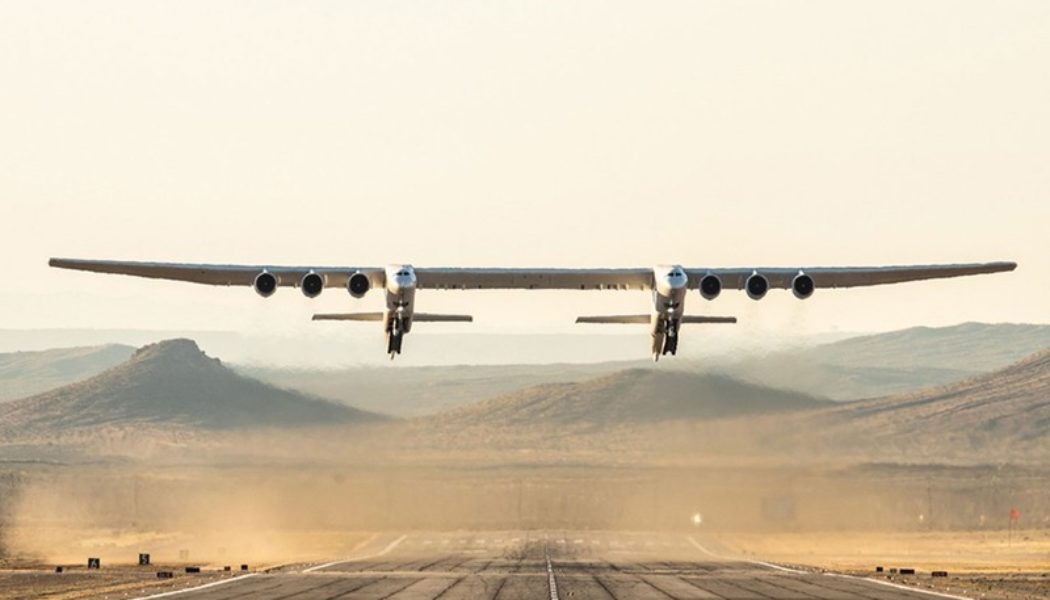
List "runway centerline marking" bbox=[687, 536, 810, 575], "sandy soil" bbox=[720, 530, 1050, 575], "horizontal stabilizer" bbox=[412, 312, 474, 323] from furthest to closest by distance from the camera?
"sandy soil" bbox=[720, 530, 1050, 575]
"runway centerline marking" bbox=[687, 536, 810, 575]
"horizontal stabilizer" bbox=[412, 312, 474, 323]

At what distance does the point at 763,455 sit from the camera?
7525 inches

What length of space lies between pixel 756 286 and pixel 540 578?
95.9 ft

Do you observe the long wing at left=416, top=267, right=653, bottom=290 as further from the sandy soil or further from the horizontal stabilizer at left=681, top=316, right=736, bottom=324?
the sandy soil

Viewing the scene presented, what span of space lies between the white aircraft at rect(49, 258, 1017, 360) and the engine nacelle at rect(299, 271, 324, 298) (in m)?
0.04

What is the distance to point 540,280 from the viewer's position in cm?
8288

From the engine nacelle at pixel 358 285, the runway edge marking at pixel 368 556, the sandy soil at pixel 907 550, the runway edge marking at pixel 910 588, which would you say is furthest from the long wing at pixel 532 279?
the sandy soil at pixel 907 550

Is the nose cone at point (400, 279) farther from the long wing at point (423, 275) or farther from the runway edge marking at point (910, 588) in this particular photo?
the runway edge marking at point (910, 588)

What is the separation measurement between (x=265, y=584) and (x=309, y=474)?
98.0 metres

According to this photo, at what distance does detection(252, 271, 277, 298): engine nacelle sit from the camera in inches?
3088

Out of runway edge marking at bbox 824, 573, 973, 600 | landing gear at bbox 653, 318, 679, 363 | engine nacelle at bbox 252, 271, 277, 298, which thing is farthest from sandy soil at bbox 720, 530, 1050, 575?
engine nacelle at bbox 252, 271, 277, 298

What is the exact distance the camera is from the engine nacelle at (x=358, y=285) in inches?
3068

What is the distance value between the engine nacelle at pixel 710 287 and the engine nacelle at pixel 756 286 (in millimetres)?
1381

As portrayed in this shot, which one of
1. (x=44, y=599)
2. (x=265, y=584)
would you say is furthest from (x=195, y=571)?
(x=44, y=599)

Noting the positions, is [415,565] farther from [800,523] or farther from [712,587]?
[800,523]
